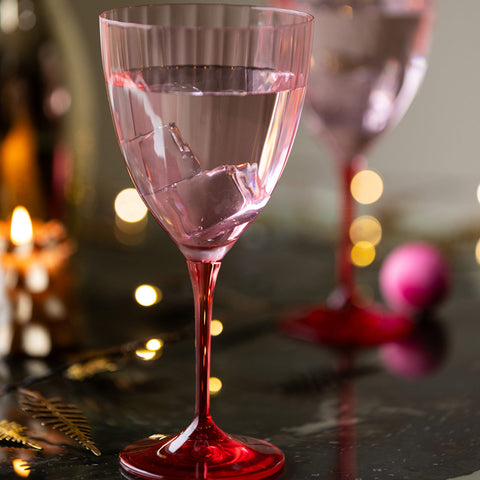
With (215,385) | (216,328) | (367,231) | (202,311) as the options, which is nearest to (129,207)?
(367,231)

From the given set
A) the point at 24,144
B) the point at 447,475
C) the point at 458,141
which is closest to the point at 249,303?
the point at 24,144

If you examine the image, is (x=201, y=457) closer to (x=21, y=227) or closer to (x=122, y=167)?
(x=21, y=227)

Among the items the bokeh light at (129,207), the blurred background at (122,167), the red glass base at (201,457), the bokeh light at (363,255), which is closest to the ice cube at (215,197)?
the red glass base at (201,457)

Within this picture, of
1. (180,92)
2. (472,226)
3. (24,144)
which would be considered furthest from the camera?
(472,226)

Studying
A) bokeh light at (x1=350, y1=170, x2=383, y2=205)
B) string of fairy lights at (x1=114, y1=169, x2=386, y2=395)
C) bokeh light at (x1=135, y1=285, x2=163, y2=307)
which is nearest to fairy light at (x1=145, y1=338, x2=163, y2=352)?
string of fairy lights at (x1=114, y1=169, x2=386, y2=395)

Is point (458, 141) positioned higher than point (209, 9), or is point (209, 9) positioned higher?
point (209, 9)

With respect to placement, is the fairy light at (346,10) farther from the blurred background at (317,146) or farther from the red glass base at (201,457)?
the red glass base at (201,457)

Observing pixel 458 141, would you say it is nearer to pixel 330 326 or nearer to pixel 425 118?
pixel 425 118
